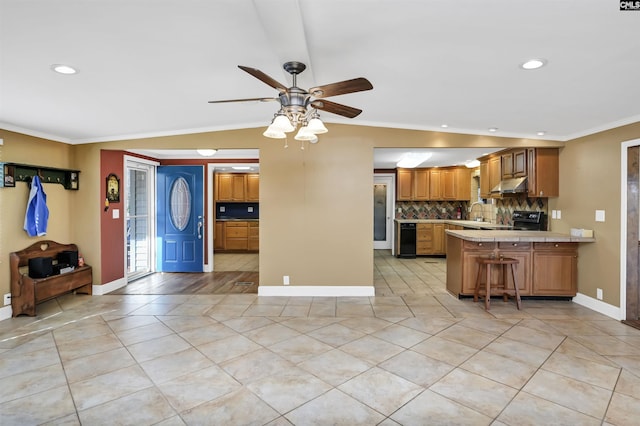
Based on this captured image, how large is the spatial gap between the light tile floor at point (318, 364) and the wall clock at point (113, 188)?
1.58 meters

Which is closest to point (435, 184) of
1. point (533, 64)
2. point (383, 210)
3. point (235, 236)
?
point (383, 210)

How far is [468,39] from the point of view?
2127 mm

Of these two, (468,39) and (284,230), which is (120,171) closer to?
(284,230)

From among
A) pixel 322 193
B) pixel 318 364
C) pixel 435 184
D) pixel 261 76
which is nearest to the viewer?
pixel 261 76

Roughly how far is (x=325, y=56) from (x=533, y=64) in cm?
155

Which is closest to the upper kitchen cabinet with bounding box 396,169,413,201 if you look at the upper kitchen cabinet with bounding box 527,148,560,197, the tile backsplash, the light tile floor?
the tile backsplash

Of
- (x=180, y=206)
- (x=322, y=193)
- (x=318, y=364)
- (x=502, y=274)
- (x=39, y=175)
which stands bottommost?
(x=318, y=364)

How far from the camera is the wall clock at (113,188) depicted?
193 inches

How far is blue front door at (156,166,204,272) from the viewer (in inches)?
240

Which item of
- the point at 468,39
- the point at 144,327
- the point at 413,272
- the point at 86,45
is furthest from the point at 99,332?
the point at 413,272

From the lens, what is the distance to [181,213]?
613 cm

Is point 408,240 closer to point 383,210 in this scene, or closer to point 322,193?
point 383,210

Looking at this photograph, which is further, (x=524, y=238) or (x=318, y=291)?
(x=318, y=291)

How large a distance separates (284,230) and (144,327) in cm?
201
